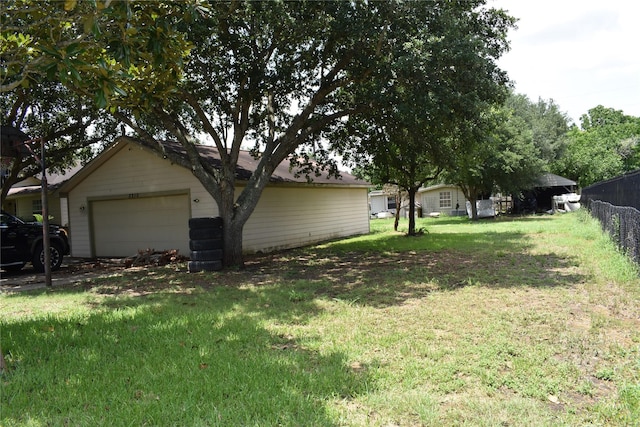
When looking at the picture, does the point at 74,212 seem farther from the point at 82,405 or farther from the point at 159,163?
the point at 82,405

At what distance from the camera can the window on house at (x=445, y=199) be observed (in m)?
36.7

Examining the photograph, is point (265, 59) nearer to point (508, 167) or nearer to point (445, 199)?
point (508, 167)

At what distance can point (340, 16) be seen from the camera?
8.55m

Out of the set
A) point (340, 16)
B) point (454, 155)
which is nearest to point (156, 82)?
point (340, 16)

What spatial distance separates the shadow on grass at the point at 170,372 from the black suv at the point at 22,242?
20.4 feet

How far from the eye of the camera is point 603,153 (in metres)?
39.0

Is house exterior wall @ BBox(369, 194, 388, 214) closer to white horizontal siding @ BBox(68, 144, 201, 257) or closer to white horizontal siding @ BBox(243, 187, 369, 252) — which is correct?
white horizontal siding @ BBox(243, 187, 369, 252)

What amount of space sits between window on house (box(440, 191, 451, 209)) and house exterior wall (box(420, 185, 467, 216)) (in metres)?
0.12

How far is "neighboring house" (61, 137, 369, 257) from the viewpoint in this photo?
13.6 metres

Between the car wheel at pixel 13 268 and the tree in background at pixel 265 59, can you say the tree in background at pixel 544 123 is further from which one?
the car wheel at pixel 13 268

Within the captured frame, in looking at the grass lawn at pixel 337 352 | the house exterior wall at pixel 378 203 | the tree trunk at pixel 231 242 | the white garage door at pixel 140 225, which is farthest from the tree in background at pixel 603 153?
the grass lawn at pixel 337 352

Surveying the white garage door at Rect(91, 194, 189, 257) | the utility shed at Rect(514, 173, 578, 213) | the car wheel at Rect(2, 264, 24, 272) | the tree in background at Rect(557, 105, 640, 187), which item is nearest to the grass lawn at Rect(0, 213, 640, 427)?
the car wheel at Rect(2, 264, 24, 272)

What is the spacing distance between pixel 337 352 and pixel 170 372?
158 cm

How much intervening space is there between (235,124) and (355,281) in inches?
208
